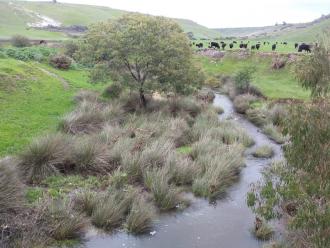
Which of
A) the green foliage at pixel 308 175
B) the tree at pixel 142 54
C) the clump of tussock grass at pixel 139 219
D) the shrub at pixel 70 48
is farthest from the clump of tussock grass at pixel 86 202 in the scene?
the shrub at pixel 70 48

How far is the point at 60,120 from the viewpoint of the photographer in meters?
22.2

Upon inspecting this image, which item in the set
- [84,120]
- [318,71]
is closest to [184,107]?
[84,120]

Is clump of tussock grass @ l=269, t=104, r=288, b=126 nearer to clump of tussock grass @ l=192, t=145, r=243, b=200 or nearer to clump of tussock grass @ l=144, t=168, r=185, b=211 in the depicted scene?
clump of tussock grass @ l=192, t=145, r=243, b=200

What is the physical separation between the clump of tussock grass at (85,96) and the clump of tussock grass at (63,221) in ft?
48.0

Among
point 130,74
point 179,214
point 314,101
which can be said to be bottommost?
point 179,214

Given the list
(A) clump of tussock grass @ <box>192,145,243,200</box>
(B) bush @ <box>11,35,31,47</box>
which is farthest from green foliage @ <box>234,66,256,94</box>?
(B) bush @ <box>11,35,31,47</box>

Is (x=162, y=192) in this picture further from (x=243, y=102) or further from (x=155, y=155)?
(x=243, y=102)

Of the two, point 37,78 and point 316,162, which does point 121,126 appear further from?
point 316,162

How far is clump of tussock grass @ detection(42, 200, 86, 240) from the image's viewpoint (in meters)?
12.8

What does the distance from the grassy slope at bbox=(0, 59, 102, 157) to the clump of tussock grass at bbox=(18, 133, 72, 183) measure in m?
1.66

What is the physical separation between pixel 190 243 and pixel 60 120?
11381mm

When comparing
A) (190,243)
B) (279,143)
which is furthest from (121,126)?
(190,243)

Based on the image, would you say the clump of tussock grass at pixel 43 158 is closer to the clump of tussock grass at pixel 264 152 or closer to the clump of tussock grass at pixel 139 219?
the clump of tussock grass at pixel 139 219

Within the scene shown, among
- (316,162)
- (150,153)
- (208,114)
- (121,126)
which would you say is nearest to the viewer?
(316,162)
